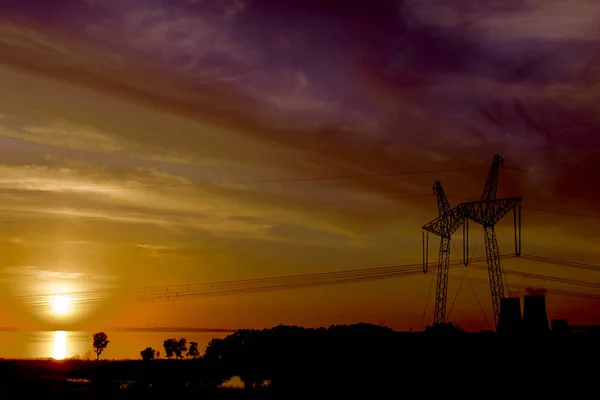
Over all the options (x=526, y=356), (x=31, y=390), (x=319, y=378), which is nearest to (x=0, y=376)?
(x=31, y=390)

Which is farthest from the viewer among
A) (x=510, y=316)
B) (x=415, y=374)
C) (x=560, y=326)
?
(x=510, y=316)

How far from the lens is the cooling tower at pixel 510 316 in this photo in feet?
390

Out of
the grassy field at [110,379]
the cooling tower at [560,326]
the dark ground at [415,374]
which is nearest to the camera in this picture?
the dark ground at [415,374]

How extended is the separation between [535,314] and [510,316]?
4.27 m

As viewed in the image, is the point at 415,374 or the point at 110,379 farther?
the point at 110,379

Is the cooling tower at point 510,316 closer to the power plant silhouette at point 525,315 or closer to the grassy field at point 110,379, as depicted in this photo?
the power plant silhouette at point 525,315

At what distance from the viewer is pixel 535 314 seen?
393 feet

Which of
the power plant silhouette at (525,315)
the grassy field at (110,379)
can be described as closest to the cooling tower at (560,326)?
the power plant silhouette at (525,315)

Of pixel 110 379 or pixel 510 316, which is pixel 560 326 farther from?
pixel 110 379

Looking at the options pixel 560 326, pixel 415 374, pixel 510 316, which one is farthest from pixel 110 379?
pixel 560 326

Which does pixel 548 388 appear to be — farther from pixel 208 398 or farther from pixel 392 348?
pixel 208 398

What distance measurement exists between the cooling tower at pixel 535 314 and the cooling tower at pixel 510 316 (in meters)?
1.05

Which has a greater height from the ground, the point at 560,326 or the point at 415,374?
the point at 560,326

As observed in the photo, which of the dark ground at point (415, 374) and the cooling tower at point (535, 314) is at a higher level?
the cooling tower at point (535, 314)
